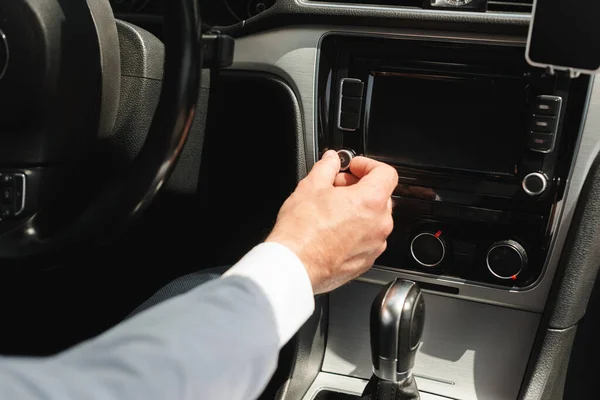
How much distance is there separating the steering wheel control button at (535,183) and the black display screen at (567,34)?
7.6 inches

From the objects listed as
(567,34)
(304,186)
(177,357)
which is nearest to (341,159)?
(304,186)

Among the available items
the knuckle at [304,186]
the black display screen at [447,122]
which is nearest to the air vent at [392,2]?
the black display screen at [447,122]

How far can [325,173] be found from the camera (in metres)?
0.82

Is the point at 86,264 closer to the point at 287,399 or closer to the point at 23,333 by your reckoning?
the point at 23,333

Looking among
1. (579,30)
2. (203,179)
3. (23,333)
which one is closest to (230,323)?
(579,30)

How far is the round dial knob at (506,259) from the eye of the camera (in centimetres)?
96

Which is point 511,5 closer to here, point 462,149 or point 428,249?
point 462,149

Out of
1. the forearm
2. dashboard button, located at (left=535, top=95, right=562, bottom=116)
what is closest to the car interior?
dashboard button, located at (left=535, top=95, right=562, bottom=116)

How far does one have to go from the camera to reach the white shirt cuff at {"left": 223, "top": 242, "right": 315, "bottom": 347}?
0.58m

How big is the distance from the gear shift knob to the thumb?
0.58 ft

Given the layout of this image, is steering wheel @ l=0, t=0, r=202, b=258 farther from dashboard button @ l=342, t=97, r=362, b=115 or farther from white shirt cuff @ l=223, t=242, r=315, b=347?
dashboard button @ l=342, t=97, r=362, b=115

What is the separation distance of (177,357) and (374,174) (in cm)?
41

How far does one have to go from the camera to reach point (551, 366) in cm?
99

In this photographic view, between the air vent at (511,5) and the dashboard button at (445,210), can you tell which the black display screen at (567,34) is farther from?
the dashboard button at (445,210)
